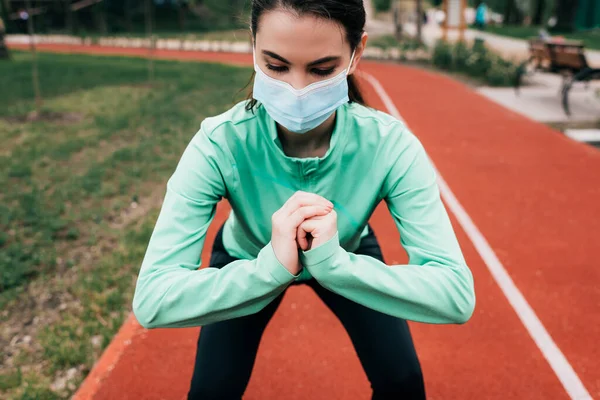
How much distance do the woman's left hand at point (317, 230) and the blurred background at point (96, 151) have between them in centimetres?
99

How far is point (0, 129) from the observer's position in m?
8.71

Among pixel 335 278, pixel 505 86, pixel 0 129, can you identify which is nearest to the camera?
pixel 335 278

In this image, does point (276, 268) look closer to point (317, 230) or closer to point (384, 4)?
point (317, 230)

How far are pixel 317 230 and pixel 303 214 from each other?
0.20ft

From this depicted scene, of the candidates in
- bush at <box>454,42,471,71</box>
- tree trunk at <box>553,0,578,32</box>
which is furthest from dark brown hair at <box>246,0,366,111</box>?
tree trunk at <box>553,0,578,32</box>

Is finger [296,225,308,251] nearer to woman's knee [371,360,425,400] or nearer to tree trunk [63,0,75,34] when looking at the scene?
woman's knee [371,360,425,400]

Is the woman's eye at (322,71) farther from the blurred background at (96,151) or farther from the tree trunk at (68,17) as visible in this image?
the tree trunk at (68,17)

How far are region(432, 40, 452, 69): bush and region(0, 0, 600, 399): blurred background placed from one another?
5cm

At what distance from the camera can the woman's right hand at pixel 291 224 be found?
5.18 feet

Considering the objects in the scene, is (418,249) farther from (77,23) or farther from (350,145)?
(77,23)

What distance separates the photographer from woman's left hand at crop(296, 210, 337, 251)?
1.58 meters

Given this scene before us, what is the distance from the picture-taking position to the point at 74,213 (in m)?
5.32

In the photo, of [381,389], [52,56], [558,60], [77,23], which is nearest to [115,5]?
[77,23]

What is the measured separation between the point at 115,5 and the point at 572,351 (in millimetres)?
40312
